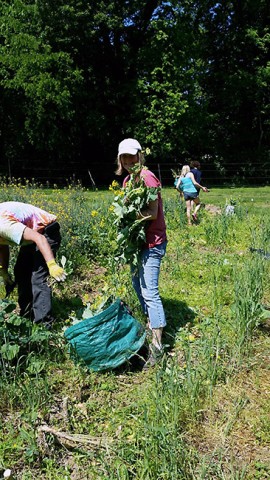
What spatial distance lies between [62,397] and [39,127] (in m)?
15.1

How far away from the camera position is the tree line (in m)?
15.8

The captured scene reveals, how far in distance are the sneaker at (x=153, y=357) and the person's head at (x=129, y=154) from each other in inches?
48.0

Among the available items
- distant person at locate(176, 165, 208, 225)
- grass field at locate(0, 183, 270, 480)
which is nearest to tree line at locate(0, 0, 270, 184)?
distant person at locate(176, 165, 208, 225)

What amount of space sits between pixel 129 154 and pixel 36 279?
1.15 m

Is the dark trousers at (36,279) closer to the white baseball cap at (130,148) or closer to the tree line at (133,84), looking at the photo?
the white baseball cap at (130,148)

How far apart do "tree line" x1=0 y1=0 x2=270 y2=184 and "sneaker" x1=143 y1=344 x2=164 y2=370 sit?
14.0m

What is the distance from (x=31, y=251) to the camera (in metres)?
3.27

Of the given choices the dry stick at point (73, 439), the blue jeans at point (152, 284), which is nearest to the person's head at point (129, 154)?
the blue jeans at point (152, 284)

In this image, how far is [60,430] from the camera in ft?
7.63

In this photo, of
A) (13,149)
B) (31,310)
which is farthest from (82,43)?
(31,310)

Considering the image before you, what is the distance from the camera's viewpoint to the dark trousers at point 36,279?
10.4 feet

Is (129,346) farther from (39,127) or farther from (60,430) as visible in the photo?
(39,127)

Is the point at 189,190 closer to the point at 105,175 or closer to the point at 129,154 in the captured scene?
the point at 129,154

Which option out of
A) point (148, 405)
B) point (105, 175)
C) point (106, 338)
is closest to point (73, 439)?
point (148, 405)
